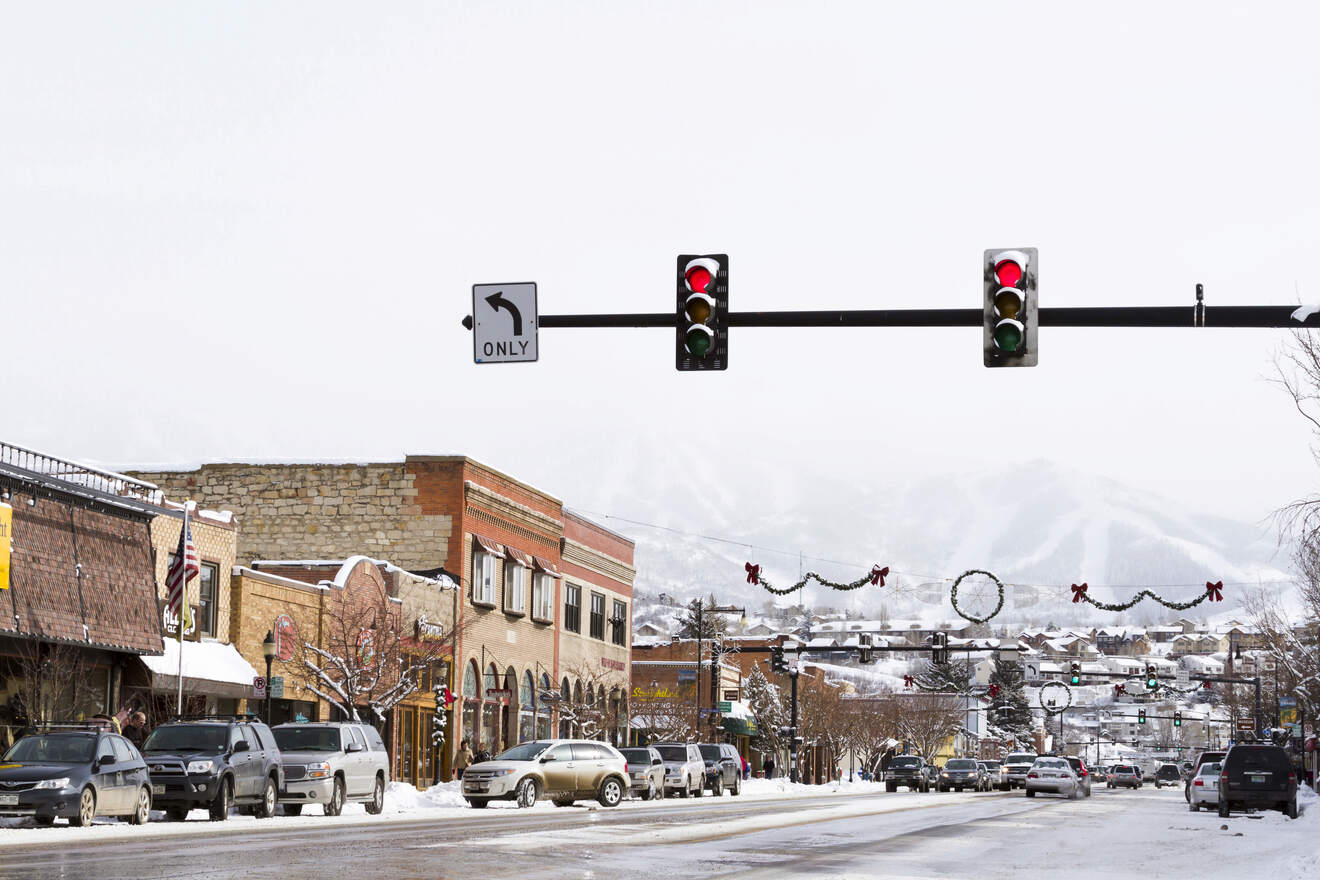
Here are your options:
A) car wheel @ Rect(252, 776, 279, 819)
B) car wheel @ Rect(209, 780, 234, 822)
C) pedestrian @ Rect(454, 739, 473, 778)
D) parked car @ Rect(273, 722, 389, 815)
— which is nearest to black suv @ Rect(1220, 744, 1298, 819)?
parked car @ Rect(273, 722, 389, 815)

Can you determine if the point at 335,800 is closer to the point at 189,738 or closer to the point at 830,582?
the point at 189,738

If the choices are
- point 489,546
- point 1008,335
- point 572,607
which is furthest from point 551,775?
point 572,607

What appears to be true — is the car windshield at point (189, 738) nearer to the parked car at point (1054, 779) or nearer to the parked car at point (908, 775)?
the parked car at point (1054, 779)

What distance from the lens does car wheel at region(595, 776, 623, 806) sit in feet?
136

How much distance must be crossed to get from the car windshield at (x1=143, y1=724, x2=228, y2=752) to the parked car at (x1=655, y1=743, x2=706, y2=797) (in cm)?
2565

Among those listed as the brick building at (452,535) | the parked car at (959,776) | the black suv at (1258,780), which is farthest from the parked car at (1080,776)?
the brick building at (452,535)

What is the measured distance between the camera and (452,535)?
5972 cm

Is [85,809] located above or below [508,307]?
below

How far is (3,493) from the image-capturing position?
36.4 m

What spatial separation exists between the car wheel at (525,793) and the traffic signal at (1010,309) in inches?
994

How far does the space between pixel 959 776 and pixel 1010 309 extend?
2492 inches

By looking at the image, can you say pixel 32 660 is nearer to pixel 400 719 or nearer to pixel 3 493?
pixel 3 493

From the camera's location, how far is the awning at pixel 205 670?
135 feet

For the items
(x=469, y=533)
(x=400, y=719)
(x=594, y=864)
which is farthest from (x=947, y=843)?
(x=469, y=533)
